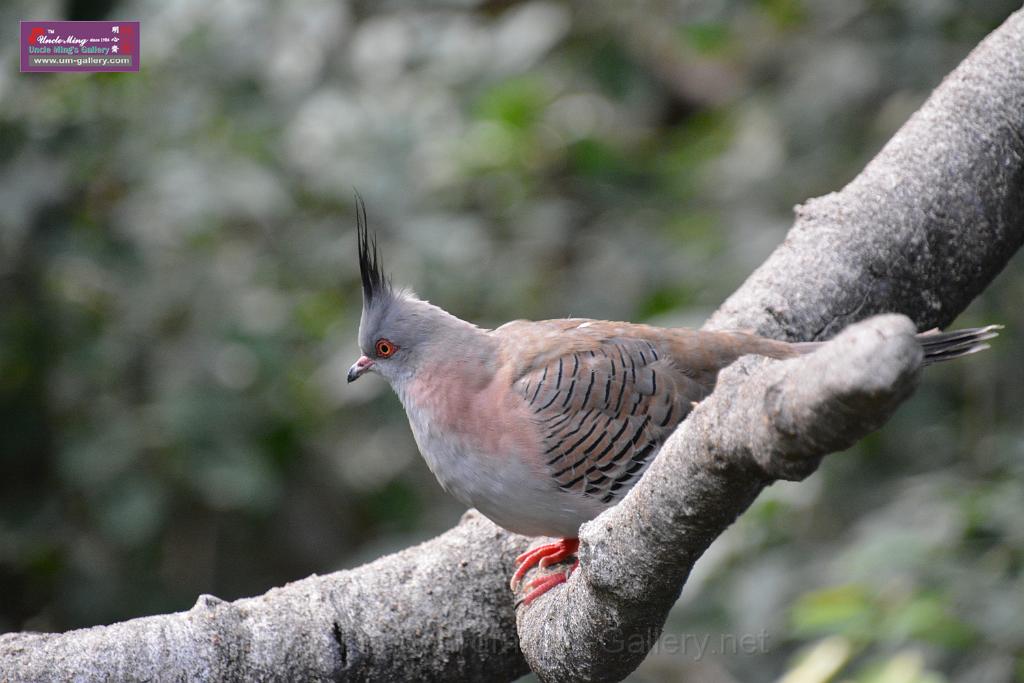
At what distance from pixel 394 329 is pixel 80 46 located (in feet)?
6.23

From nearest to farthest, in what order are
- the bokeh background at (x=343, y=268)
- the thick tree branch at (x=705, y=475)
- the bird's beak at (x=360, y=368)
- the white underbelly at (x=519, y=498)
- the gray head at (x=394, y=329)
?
the thick tree branch at (x=705, y=475) → the white underbelly at (x=519, y=498) → the gray head at (x=394, y=329) → the bird's beak at (x=360, y=368) → the bokeh background at (x=343, y=268)

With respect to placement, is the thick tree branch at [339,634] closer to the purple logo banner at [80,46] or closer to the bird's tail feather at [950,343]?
the bird's tail feather at [950,343]

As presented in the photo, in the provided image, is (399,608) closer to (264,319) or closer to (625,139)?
(264,319)

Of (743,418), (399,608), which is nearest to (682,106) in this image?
(399,608)

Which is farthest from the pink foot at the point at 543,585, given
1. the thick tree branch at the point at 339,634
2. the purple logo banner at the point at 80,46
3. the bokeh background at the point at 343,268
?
the purple logo banner at the point at 80,46

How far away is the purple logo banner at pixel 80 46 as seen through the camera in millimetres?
4219

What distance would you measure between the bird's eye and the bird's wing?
823 mm

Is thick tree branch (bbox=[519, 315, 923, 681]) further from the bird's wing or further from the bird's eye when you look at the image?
the bird's eye

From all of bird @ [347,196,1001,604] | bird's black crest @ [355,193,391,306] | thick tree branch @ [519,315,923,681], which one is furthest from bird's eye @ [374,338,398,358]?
thick tree branch @ [519,315,923,681]

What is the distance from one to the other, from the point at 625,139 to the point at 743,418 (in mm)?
5512

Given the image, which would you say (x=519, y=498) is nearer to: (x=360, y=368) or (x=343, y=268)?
(x=360, y=368)

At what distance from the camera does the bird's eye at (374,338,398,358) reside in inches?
157

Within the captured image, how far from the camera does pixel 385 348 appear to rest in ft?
13.2

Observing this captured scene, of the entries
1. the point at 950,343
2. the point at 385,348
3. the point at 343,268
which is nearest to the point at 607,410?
the point at 950,343
